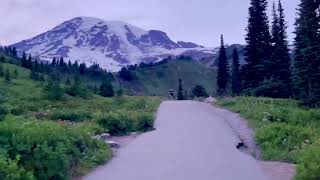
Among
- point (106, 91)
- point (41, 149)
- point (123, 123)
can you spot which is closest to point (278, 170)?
point (41, 149)

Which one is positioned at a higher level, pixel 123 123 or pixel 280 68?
pixel 280 68

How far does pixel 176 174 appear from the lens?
42.0ft

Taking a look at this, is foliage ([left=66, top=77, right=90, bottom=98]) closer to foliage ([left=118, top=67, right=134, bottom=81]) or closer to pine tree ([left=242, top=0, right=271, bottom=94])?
pine tree ([left=242, top=0, right=271, bottom=94])

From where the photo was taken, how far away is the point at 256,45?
57.3m

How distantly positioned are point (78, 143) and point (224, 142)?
602cm

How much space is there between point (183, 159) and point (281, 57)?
39499 mm

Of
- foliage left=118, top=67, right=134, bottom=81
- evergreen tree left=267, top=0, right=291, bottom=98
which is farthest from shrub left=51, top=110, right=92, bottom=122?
foliage left=118, top=67, right=134, bottom=81

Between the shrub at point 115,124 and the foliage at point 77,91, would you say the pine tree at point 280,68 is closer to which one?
the foliage at point 77,91

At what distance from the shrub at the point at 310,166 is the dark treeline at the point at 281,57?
26.2 meters

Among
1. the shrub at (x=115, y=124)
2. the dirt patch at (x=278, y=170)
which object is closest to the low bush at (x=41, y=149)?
the dirt patch at (x=278, y=170)

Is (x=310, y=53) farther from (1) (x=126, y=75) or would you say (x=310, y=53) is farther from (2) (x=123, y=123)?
(1) (x=126, y=75)

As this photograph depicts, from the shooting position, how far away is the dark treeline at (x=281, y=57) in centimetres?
3831

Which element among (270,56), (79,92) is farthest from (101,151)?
(270,56)

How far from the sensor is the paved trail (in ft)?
42.0
